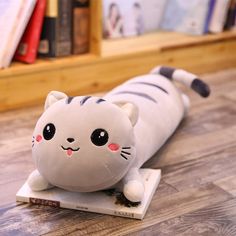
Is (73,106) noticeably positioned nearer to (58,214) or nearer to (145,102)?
(58,214)

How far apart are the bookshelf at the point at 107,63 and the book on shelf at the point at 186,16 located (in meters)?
0.06

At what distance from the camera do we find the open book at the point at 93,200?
1.15 meters

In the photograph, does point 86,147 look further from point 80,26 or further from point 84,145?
point 80,26

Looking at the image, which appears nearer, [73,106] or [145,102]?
[73,106]

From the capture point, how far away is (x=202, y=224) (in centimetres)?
114

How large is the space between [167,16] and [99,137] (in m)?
1.51

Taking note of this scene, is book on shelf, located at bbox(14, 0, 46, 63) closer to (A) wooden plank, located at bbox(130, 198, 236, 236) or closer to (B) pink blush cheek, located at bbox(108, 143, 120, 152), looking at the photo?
(B) pink blush cheek, located at bbox(108, 143, 120, 152)

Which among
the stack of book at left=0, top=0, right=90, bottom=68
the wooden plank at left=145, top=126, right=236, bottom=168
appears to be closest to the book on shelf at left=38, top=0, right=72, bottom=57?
the stack of book at left=0, top=0, right=90, bottom=68

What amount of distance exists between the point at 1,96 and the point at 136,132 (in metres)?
0.67

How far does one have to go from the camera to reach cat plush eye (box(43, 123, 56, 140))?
3.67ft

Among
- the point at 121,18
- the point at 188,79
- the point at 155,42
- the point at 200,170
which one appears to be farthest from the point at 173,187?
the point at 121,18

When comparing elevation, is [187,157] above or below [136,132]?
below

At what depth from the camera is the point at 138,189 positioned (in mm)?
1141

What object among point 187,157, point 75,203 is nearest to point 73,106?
point 75,203
